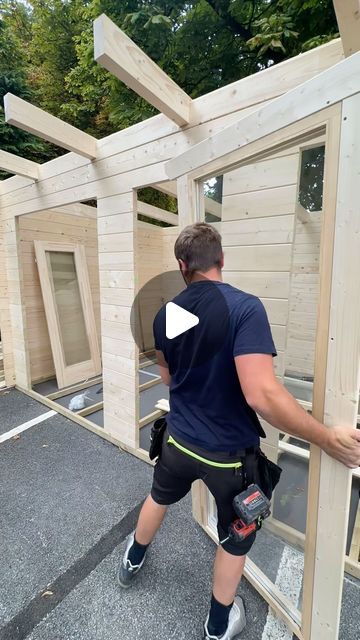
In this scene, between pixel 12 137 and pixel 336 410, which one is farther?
pixel 12 137

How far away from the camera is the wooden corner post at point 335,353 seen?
82cm

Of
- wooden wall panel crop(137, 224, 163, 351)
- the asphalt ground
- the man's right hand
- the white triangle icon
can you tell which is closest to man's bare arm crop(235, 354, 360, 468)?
the man's right hand

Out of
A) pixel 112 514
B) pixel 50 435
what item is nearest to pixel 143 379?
pixel 50 435

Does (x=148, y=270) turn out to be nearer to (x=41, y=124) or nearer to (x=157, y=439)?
(x=41, y=124)

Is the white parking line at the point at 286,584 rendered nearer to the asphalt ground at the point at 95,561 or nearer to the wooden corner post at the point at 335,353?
the asphalt ground at the point at 95,561

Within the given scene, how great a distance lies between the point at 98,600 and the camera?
1391mm

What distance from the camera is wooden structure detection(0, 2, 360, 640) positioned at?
858 millimetres

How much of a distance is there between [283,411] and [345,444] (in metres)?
0.21

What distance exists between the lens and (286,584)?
1.38 metres

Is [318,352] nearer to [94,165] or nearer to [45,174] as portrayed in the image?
[94,165]

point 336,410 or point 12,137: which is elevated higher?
point 12,137

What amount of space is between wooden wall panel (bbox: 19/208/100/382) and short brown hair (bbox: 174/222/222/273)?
3.14 metres

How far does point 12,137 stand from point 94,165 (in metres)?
4.53

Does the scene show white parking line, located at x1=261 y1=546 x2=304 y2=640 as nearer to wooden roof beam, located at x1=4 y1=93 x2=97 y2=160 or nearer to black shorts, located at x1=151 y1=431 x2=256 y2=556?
black shorts, located at x1=151 y1=431 x2=256 y2=556
